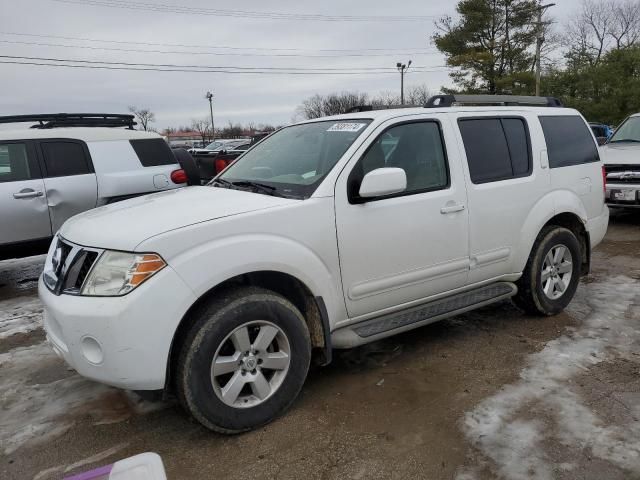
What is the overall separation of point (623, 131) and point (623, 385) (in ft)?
25.6

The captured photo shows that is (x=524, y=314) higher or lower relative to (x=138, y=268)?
lower

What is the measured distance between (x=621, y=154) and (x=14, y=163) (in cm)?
890

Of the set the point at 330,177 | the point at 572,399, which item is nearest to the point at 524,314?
the point at 572,399

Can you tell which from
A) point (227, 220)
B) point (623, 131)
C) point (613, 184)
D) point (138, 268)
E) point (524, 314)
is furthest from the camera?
point (623, 131)

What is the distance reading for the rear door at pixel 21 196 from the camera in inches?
228

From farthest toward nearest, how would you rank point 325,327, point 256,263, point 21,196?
point 21,196, point 325,327, point 256,263

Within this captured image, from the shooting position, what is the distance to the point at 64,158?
20.5 feet

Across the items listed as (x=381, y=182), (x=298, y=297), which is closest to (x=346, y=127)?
(x=381, y=182)

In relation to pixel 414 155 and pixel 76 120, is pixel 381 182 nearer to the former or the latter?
pixel 414 155

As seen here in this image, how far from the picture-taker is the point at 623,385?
339cm

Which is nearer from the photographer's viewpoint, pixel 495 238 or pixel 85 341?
pixel 85 341

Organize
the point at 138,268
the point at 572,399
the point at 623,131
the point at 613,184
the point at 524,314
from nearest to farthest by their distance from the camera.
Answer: the point at 138,268 → the point at 572,399 → the point at 524,314 → the point at 613,184 → the point at 623,131

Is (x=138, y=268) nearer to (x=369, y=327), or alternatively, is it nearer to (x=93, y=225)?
(x=93, y=225)

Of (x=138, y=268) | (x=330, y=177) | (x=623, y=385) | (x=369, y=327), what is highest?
(x=330, y=177)
